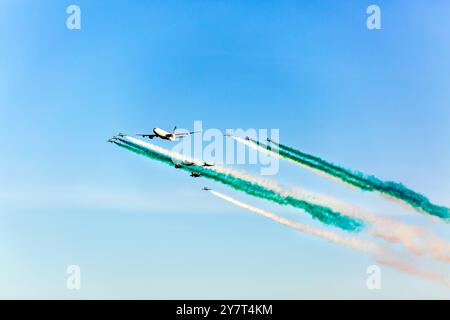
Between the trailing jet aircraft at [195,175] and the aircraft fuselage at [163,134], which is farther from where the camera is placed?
the trailing jet aircraft at [195,175]

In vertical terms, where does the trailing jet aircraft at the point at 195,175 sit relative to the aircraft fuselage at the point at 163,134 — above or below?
below

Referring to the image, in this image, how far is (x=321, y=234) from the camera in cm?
11356

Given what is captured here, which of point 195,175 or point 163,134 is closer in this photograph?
point 163,134

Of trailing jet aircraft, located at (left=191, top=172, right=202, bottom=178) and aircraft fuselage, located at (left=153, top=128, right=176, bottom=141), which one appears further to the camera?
trailing jet aircraft, located at (left=191, top=172, right=202, bottom=178)

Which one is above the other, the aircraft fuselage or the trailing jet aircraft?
the aircraft fuselage

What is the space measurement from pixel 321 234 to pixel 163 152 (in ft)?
120
